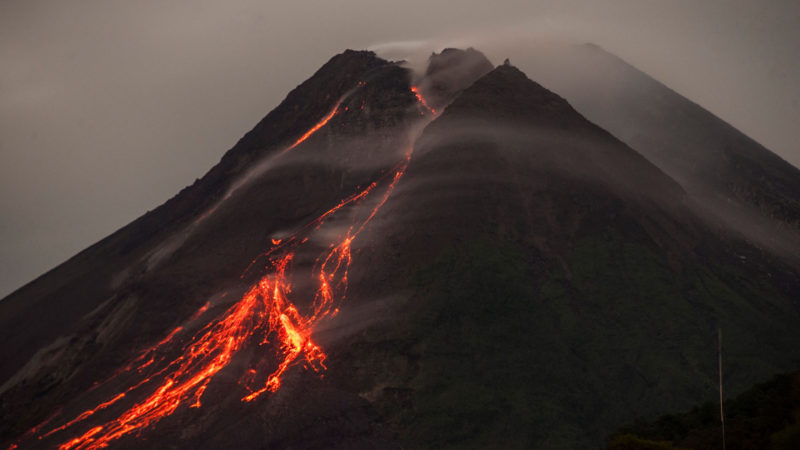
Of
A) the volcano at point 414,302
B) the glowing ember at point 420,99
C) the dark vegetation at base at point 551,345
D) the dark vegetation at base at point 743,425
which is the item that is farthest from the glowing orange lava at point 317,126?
the dark vegetation at base at point 743,425

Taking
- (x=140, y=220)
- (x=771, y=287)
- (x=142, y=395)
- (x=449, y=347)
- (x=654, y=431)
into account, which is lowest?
(x=771, y=287)

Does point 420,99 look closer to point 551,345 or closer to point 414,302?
point 414,302

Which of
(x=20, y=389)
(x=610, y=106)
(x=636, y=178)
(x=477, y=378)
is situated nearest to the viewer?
(x=477, y=378)

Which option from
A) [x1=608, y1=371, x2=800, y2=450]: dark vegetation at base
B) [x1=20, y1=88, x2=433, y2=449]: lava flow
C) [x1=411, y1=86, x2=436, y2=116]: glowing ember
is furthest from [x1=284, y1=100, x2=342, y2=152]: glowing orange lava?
[x1=608, y1=371, x2=800, y2=450]: dark vegetation at base

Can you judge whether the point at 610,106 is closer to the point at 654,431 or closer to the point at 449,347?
the point at 449,347

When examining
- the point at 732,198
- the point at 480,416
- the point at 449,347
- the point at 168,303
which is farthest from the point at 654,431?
the point at 732,198

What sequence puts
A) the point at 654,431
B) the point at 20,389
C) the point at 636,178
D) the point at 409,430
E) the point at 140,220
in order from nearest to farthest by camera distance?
the point at 654,431
the point at 409,430
the point at 20,389
the point at 636,178
the point at 140,220
